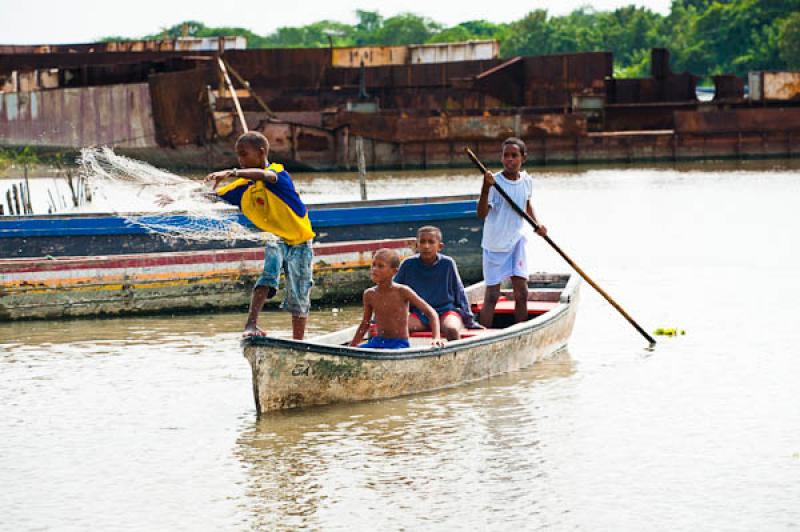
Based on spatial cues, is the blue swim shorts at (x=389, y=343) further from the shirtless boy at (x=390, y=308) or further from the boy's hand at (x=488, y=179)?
the boy's hand at (x=488, y=179)

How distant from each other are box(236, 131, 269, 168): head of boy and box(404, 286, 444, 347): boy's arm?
1.41 meters

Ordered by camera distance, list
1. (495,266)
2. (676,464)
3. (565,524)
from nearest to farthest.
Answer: (565,524) → (676,464) → (495,266)

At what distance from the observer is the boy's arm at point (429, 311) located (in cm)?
992

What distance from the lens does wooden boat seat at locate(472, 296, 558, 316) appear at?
478 inches

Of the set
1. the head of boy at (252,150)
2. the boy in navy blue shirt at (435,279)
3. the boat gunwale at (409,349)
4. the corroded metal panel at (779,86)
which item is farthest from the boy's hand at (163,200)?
the corroded metal panel at (779,86)

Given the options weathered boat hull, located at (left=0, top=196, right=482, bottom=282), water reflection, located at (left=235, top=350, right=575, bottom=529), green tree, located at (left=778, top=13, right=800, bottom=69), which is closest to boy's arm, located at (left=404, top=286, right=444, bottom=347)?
water reflection, located at (left=235, top=350, right=575, bottom=529)

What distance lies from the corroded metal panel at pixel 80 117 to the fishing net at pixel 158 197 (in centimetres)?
2676

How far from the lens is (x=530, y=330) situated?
36.6 ft

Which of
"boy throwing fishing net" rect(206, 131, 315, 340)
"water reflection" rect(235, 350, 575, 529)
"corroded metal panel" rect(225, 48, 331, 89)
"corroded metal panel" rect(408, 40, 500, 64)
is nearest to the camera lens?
"water reflection" rect(235, 350, 575, 529)

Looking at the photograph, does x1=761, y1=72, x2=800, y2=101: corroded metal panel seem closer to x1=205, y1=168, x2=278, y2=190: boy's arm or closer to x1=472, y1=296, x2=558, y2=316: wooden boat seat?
x1=472, y1=296, x2=558, y2=316: wooden boat seat

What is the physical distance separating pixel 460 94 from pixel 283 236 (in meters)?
35.2

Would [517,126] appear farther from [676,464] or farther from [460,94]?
[676,464]

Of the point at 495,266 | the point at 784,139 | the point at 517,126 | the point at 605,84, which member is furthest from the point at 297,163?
the point at 495,266

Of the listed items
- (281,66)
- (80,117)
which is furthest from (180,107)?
(281,66)
